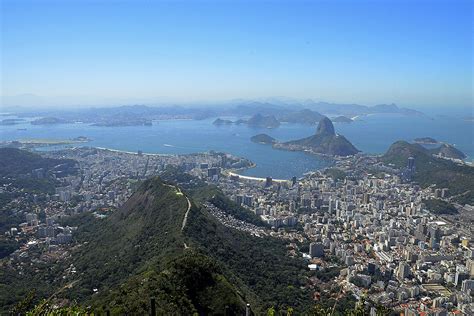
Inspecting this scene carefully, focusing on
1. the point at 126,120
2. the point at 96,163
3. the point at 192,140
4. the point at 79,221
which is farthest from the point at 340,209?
the point at 126,120

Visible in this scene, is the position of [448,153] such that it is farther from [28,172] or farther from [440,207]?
[28,172]

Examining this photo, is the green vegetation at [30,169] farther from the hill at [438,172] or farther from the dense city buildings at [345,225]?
the hill at [438,172]

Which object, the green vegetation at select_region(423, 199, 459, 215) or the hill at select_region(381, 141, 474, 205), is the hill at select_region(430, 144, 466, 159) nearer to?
the hill at select_region(381, 141, 474, 205)

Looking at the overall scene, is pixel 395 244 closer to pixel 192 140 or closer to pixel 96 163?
pixel 96 163

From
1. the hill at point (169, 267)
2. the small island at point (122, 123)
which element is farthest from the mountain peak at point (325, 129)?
the small island at point (122, 123)

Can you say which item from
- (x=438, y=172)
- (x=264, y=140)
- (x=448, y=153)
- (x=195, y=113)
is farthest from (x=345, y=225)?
(x=195, y=113)
